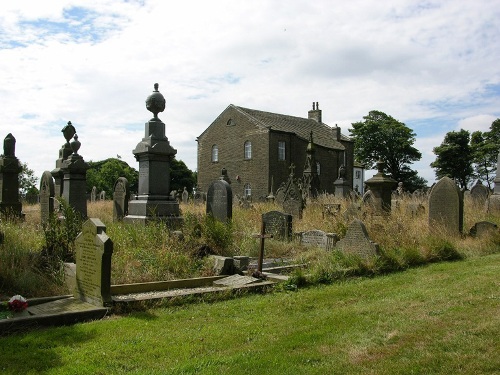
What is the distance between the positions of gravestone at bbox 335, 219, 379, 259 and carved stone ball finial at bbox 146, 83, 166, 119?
19.6ft

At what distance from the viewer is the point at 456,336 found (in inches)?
193

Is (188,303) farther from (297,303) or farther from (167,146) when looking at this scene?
(167,146)

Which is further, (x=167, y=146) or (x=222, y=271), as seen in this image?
(x=167, y=146)

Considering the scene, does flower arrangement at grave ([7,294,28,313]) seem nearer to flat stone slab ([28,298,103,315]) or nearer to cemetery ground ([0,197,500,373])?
flat stone slab ([28,298,103,315])

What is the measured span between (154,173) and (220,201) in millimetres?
2033

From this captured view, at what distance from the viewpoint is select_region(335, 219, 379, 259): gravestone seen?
32.4ft

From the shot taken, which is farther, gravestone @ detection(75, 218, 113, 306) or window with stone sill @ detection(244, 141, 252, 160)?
window with stone sill @ detection(244, 141, 252, 160)

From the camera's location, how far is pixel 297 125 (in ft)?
149

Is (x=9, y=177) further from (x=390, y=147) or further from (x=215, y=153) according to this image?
(x=390, y=147)

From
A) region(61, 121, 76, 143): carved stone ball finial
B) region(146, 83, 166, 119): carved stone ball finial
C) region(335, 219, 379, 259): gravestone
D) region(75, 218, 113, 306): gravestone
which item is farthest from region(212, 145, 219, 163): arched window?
region(75, 218, 113, 306): gravestone

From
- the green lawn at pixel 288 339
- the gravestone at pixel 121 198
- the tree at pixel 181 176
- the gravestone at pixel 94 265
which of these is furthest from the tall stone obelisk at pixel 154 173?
the tree at pixel 181 176

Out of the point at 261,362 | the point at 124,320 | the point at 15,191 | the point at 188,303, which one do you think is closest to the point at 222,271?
the point at 188,303

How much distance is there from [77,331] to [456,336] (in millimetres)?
4230

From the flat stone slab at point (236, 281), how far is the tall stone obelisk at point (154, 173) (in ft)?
12.0
